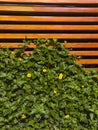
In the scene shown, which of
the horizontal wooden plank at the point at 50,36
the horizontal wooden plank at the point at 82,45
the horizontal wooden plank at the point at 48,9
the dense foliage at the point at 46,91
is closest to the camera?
the dense foliage at the point at 46,91

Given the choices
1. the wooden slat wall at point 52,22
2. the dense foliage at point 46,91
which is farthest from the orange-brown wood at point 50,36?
the dense foliage at point 46,91

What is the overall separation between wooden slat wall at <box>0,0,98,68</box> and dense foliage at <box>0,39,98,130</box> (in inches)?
7.3

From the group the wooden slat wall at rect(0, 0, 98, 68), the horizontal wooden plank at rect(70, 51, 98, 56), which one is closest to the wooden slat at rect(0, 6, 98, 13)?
the wooden slat wall at rect(0, 0, 98, 68)

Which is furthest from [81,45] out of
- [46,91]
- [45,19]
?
[46,91]

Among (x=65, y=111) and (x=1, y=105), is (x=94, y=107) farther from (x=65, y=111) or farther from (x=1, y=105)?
(x=1, y=105)

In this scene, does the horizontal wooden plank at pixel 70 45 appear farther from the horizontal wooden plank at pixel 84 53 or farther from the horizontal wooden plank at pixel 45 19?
the horizontal wooden plank at pixel 45 19

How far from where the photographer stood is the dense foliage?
4.36 metres

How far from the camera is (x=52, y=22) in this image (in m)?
5.02

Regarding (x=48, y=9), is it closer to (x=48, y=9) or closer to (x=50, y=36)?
(x=48, y=9)

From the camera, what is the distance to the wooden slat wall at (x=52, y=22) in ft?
16.1

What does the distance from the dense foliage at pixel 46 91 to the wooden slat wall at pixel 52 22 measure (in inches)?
7.3

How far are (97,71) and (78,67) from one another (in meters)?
0.27

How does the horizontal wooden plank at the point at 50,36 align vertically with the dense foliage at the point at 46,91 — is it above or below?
above

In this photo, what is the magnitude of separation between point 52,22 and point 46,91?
0.98m
